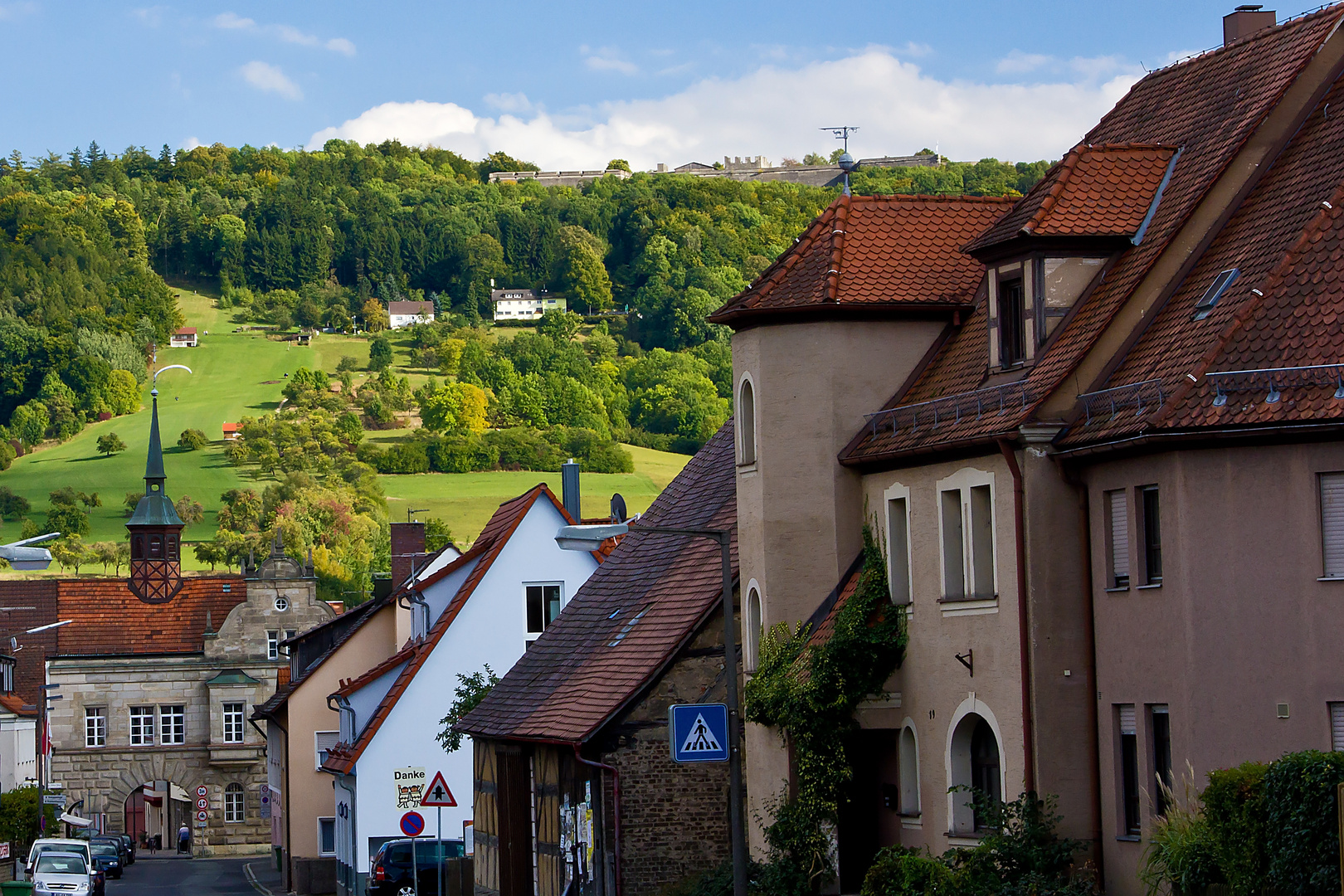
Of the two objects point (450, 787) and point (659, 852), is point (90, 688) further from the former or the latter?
point (659, 852)

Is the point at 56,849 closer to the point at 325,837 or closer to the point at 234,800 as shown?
the point at 325,837

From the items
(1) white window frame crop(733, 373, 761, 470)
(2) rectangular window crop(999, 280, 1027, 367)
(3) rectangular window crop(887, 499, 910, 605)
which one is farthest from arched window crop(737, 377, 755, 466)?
(2) rectangular window crop(999, 280, 1027, 367)

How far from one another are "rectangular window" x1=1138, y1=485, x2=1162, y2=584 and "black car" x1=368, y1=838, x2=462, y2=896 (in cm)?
2227

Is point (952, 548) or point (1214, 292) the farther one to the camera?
point (952, 548)

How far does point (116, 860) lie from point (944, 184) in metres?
115

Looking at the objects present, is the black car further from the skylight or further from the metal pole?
the skylight

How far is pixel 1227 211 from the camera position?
2238 centimetres

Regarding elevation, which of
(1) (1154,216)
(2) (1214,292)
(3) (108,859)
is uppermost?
(1) (1154,216)

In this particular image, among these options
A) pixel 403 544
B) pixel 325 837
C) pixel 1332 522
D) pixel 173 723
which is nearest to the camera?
pixel 1332 522

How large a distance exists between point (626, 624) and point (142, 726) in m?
59.2

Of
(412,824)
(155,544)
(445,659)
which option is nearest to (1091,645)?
(412,824)

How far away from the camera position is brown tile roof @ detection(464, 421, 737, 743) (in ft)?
99.3

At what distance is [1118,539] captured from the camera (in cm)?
2141

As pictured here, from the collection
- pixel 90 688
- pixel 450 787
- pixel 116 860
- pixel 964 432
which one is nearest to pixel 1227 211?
pixel 964 432
